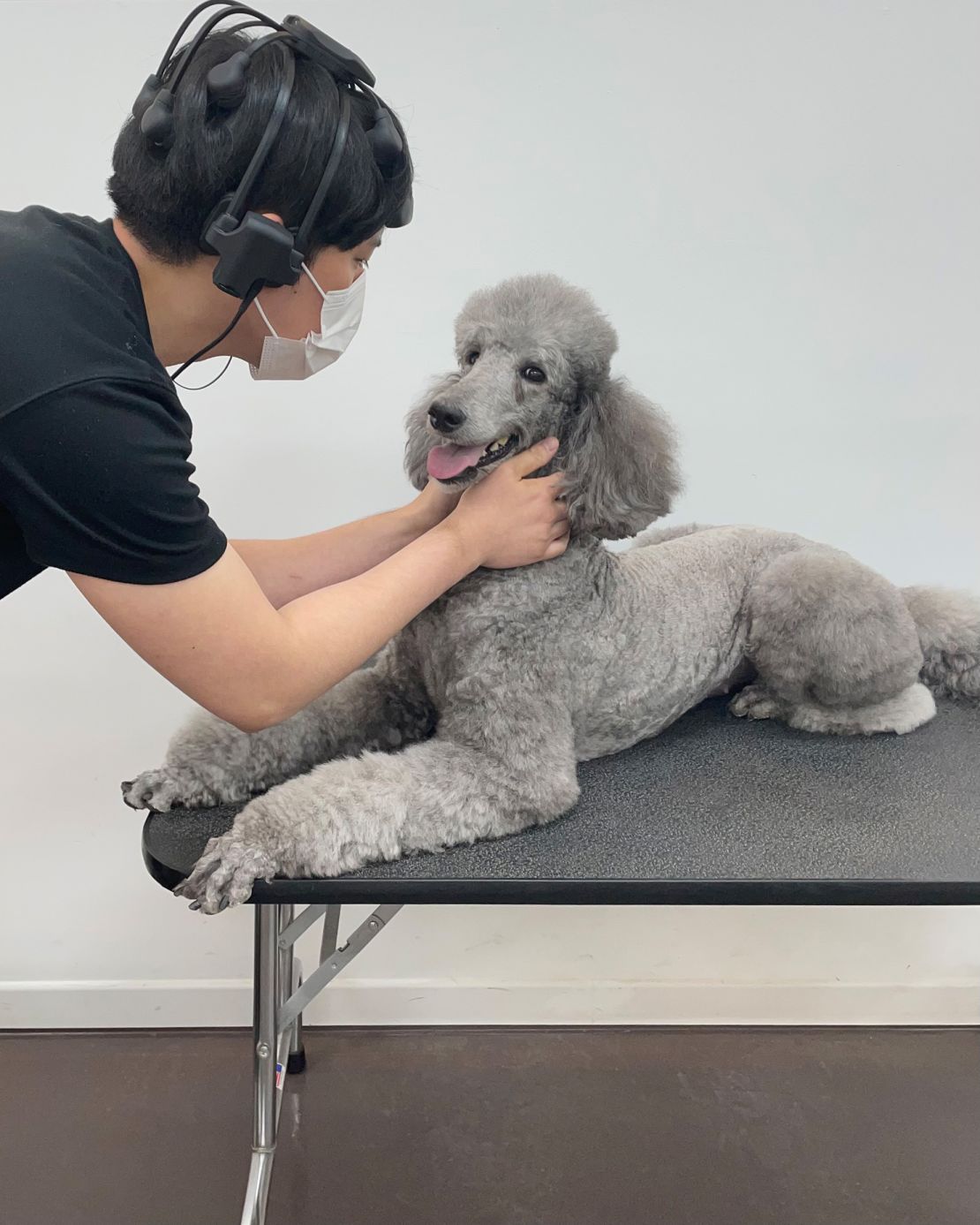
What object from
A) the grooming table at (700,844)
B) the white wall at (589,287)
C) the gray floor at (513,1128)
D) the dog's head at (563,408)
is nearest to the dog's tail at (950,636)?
the grooming table at (700,844)

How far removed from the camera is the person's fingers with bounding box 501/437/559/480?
3.49 feet

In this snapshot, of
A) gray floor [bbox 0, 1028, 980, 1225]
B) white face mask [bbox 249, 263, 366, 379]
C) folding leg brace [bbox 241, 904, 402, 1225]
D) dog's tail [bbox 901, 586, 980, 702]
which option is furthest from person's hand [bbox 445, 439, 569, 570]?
A: gray floor [bbox 0, 1028, 980, 1225]

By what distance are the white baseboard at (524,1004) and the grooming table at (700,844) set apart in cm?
43

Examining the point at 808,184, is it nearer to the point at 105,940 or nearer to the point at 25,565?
the point at 25,565

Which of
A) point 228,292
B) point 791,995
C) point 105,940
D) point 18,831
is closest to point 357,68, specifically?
point 228,292

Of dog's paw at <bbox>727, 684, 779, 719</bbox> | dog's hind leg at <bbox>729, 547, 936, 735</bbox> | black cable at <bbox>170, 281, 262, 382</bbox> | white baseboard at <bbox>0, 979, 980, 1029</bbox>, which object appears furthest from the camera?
white baseboard at <bbox>0, 979, 980, 1029</bbox>

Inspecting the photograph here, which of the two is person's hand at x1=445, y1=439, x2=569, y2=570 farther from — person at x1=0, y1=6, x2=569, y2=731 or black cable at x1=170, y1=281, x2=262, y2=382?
black cable at x1=170, y1=281, x2=262, y2=382

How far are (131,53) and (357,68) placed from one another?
0.76 meters

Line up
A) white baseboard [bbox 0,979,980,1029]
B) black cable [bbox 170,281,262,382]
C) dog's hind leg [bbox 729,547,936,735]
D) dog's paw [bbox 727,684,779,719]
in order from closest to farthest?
black cable [bbox 170,281,262,382] < dog's hind leg [bbox 729,547,936,735] < dog's paw [bbox 727,684,779,719] < white baseboard [bbox 0,979,980,1029]

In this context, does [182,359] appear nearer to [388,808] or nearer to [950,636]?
[388,808]

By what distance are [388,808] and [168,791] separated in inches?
10.1

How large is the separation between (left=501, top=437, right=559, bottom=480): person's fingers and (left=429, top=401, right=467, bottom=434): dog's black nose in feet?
0.33

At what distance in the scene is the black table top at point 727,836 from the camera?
3.09 feet

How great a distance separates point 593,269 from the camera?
1.53 meters
